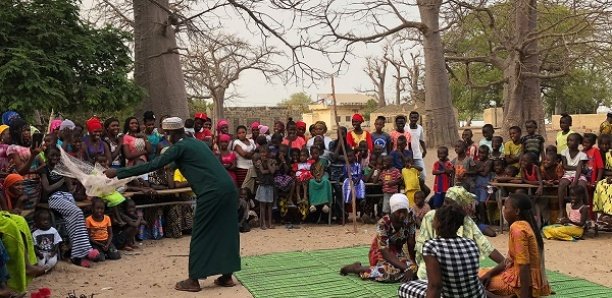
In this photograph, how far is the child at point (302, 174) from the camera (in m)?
9.59

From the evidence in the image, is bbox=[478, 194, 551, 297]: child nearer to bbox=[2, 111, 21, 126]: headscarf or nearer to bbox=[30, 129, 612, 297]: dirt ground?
bbox=[30, 129, 612, 297]: dirt ground

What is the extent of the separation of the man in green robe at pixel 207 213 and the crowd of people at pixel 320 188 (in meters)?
0.30

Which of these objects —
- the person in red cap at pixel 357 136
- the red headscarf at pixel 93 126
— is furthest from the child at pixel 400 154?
the red headscarf at pixel 93 126

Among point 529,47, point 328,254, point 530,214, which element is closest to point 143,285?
point 328,254

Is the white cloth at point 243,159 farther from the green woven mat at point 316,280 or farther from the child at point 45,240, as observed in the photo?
the child at point 45,240

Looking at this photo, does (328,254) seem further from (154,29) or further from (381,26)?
(381,26)

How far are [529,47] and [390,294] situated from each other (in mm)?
13946

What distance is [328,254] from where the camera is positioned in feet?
25.2

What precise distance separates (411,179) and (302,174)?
1592 millimetres

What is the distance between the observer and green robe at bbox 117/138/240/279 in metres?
5.93

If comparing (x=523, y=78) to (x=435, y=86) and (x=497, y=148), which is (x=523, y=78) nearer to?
(x=435, y=86)

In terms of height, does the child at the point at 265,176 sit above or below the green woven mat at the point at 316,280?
above

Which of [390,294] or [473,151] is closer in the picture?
[390,294]

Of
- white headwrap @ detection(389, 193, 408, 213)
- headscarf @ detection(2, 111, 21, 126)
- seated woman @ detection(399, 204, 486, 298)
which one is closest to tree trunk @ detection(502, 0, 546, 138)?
white headwrap @ detection(389, 193, 408, 213)
